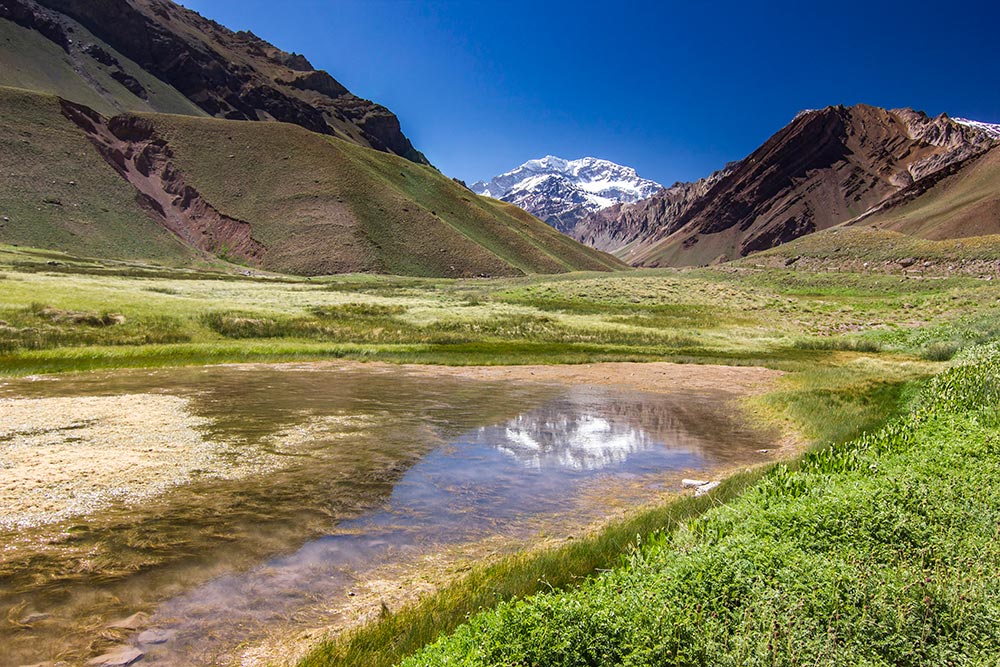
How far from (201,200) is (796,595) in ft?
643

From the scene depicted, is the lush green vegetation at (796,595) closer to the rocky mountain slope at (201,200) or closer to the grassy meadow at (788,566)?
the grassy meadow at (788,566)

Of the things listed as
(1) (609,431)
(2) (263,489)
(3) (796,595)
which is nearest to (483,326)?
(1) (609,431)

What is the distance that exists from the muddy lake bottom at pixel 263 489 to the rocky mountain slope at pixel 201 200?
137 meters

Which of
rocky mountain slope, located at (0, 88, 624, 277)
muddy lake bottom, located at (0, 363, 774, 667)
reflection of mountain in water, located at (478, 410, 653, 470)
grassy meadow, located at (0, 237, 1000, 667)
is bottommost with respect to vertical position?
muddy lake bottom, located at (0, 363, 774, 667)

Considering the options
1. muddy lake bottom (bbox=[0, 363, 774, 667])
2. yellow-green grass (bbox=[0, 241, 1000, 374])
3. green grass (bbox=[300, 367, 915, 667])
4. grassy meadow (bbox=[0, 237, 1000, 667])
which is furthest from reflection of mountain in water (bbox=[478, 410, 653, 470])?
yellow-green grass (bbox=[0, 241, 1000, 374])

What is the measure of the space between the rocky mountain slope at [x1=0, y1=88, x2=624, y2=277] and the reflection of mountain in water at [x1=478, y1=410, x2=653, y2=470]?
467 ft

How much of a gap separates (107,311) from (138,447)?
1248 inches

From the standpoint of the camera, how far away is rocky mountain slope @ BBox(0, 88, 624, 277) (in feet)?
447

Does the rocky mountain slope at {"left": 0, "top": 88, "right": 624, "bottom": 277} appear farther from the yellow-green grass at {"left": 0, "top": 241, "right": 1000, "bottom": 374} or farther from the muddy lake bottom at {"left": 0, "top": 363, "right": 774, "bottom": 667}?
the muddy lake bottom at {"left": 0, "top": 363, "right": 774, "bottom": 667}

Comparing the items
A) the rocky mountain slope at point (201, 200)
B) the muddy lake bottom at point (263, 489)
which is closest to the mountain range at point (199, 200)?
the rocky mountain slope at point (201, 200)

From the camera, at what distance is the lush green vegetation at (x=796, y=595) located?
4.66m

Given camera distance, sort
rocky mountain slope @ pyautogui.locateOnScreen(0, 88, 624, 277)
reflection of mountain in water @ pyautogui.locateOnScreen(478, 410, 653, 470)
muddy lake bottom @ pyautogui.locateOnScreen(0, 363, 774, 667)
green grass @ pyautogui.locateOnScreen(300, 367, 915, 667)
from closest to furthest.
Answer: green grass @ pyautogui.locateOnScreen(300, 367, 915, 667), muddy lake bottom @ pyautogui.locateOnScreen(0, 363, 774, 667), reflection of mountain in water @ pyautogui.locateOnScreen(478, 410, 653, 470), rocky mountain slope @ pyautogui.locateOnScreen(0, 88, 624, 277)

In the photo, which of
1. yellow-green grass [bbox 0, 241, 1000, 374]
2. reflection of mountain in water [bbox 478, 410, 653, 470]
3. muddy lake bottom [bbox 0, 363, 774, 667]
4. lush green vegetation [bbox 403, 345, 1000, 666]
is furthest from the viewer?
yellow-green grass [bbox 0, 241, 1000, 374]

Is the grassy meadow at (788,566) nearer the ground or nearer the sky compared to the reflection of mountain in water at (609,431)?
nearer the sky
